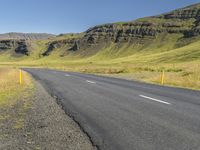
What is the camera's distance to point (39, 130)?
8336 mm

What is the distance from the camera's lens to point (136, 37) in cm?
19975

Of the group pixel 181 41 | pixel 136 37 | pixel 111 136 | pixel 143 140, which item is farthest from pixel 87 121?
pixel 136 37

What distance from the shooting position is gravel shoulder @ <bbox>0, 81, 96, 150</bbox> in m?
6.89

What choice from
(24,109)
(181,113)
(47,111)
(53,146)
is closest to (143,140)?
(53,146)

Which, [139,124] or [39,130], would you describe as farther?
[139,124]

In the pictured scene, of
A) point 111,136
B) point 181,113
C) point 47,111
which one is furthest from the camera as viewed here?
point 47,111

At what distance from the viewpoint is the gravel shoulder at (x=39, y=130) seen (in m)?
6.89

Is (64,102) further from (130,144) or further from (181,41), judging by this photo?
(181,41)

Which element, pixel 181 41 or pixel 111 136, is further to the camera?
pixel 181 41

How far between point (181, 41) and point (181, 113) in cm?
17418

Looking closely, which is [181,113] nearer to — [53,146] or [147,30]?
[53,146]

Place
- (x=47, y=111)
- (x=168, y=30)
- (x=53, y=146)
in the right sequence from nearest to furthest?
1. (x=53, y=146)
2. (x=47, y=111)
3. (x=168, y=30)

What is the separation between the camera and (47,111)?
11.6m

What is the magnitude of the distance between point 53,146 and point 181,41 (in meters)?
179
